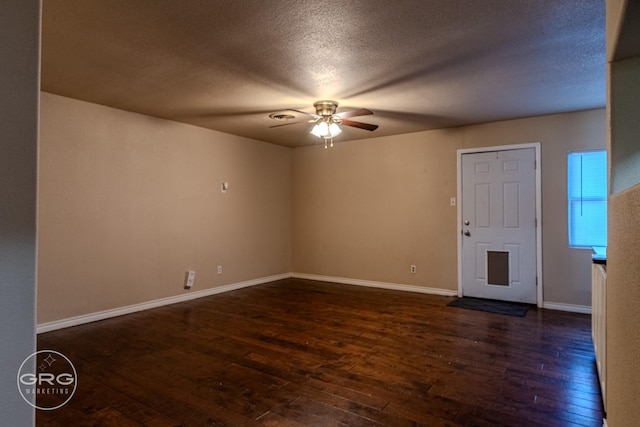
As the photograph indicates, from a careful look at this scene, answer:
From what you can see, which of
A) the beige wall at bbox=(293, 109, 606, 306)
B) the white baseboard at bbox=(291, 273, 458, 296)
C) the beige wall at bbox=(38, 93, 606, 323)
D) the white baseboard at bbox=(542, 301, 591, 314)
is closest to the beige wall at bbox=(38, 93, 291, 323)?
the beige wall at bbox=(38, 93, 606, 323)

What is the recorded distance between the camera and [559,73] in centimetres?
314

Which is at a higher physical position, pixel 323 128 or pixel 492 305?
pixel 323 128

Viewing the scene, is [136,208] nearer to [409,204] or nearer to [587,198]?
[409,204]

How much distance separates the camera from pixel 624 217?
137 cm

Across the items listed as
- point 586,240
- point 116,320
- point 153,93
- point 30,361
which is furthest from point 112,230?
point 586,240

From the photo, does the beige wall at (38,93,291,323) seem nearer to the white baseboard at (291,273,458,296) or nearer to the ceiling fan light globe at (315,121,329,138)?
the white baseboard at (291,273,458,296)

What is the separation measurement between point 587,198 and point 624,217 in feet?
11.7

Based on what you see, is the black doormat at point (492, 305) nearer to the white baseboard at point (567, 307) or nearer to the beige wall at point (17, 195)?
the white baseboard at point (567, 307)

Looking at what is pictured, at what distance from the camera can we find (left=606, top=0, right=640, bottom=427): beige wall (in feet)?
3.95

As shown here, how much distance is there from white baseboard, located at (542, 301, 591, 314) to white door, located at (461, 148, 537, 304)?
17 cm

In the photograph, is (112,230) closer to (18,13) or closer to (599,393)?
(18,13)

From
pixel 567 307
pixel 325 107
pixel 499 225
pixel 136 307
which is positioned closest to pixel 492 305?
pixel 567 307

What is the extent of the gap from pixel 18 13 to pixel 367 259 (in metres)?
5.34

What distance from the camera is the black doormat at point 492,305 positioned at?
431 cm
